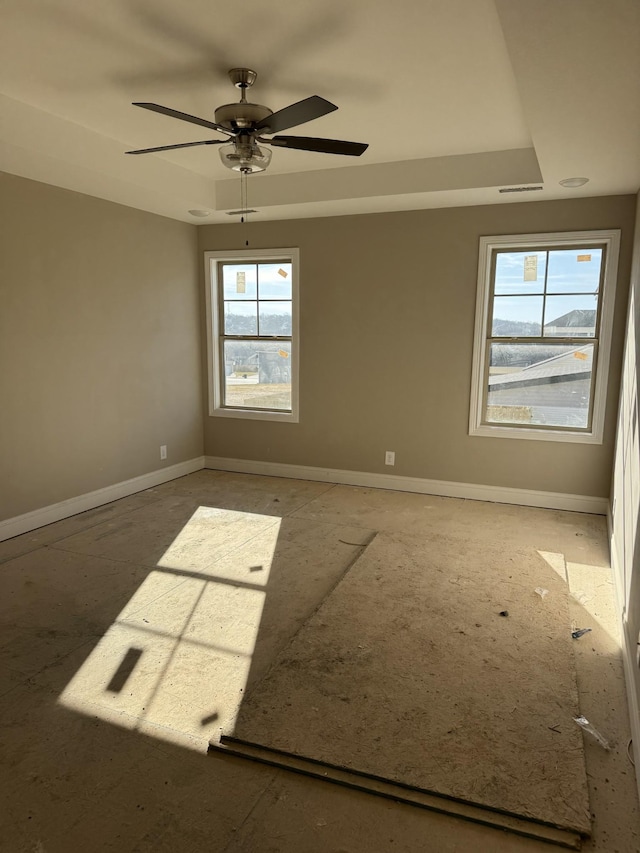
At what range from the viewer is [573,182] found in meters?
3.85

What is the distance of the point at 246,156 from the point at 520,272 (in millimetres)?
2638

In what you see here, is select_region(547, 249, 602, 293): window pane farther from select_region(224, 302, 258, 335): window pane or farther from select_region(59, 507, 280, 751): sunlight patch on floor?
select_region(59, 507, 280, 751): sunlight patch on floor

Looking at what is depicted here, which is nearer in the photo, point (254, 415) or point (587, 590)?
A: point (587, 590)

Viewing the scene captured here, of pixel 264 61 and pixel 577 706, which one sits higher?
pixel 264 61

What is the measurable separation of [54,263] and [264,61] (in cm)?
230

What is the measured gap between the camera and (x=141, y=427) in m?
5.14

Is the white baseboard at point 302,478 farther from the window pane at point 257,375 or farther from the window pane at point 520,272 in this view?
the window pane at point 520,272

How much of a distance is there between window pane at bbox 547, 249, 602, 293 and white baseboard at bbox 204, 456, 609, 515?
5.51ft

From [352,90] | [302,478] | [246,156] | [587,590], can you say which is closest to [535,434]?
[587,590]

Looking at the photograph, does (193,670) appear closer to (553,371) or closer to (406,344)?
(406,344)

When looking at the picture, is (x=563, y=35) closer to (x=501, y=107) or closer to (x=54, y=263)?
(x=501, y=107)

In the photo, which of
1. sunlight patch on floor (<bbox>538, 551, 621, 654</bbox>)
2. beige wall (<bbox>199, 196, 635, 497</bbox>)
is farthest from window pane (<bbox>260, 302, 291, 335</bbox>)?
sunlight patch on floor (<bbox>538, 551, 621, 654</bbox>)

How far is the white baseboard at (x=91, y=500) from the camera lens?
4.01 m

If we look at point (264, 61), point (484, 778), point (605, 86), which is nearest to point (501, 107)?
point (605, 86)
